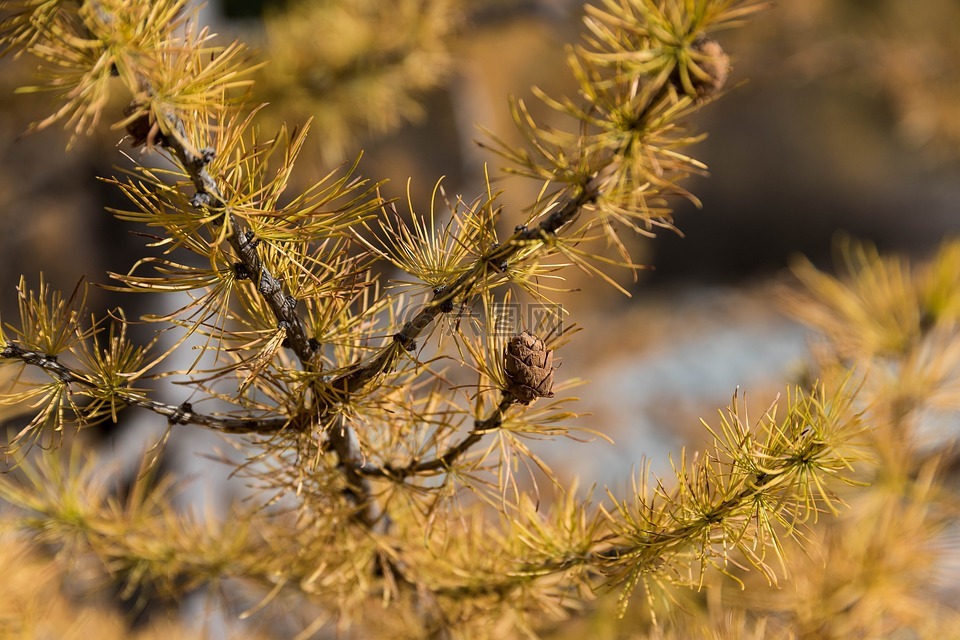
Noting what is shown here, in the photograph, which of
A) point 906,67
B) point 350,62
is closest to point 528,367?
point 350,62

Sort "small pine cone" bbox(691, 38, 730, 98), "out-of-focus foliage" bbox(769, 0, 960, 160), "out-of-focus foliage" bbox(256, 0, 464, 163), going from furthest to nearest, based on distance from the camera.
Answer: "out-of-focus foliage" bbox(769, 0, 960, 160)
"out-of-focus foliage" bbox(256, 0, 464, 163)
"small pine cone" bbox(691, 38, 730, 98)

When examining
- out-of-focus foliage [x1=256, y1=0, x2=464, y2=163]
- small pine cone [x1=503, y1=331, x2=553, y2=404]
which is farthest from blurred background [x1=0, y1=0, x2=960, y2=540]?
small pine cone [x1=503, y1=331, x2=553, y2=404]

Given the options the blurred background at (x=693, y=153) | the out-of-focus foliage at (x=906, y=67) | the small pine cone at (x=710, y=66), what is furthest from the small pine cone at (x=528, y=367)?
the out-of-focus foliage at (x=906, y=67)

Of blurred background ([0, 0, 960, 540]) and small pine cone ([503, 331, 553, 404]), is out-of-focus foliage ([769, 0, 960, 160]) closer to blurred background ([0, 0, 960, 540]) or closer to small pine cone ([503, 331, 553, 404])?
blurred background ([0, 0, 960, 540])

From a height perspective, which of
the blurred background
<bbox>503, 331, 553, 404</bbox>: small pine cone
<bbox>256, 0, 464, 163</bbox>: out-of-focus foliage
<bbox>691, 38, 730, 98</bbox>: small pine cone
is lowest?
<bbox>503, 331, 553, 404</bbox>: small pine cone

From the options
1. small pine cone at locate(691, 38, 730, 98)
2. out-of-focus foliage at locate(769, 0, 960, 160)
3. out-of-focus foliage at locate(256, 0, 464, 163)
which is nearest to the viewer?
small pine cone at locate(691, 38, 730, 98)

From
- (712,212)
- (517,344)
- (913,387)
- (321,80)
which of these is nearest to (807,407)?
(517,344)
